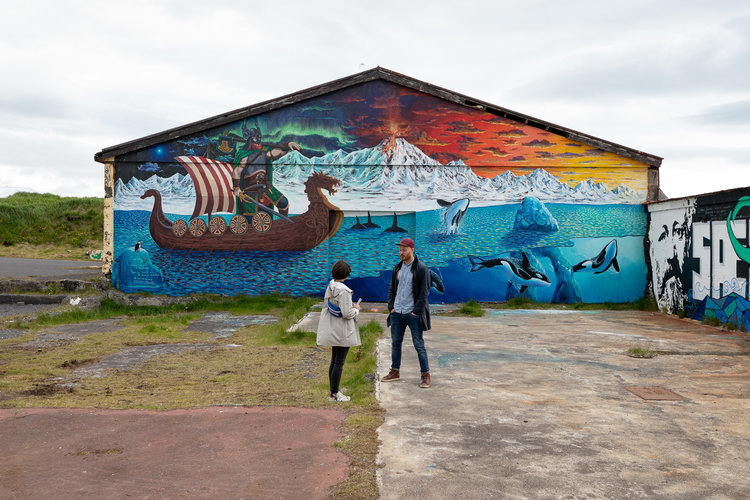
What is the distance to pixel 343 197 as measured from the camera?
53.5 feet

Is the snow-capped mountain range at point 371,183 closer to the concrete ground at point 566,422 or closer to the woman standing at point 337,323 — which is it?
the concrete ground at point 566,422

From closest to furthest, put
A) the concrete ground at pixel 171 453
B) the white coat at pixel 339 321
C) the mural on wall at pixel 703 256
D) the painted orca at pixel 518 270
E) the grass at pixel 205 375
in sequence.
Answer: the concrete ground at pixel 171 453
the grass at pixel 205 375
the white coat at pixel 339 321
the mural on wall at pixel 703 256
the painted orca at pixel 518 270

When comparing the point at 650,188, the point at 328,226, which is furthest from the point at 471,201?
the point at 650,188

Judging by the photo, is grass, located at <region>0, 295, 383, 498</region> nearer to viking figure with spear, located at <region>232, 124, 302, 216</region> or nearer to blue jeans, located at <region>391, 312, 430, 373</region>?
blue jeans, located at <region>391, 312, 430, 373</region>

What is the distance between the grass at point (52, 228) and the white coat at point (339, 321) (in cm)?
3056

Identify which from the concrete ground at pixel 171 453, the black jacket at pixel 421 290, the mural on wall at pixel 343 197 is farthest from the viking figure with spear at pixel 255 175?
the concrete ground at pixel 171 453

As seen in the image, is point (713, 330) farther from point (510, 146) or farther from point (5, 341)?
point (5, 341)

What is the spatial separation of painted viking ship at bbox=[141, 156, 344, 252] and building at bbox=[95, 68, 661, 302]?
3 cm

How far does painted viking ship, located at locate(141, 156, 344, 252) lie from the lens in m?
16.2

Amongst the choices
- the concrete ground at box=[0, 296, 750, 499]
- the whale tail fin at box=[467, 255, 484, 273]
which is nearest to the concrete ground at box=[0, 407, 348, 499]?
the concrete ground at box=[0, 296, 750, 499]

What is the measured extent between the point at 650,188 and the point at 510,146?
401 cm

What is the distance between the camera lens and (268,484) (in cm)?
427

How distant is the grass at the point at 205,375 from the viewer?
591 centimetres

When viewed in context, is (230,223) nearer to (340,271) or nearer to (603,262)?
(603,262)
